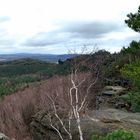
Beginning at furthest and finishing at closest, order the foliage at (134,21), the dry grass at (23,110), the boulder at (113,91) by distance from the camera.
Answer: the boulder at (113,91)
the dry grass at (23,110)
the foliage at (134,21)

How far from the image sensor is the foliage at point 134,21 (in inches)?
819

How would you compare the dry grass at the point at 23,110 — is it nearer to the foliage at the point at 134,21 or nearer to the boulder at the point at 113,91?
the boulder at the point at 113,91

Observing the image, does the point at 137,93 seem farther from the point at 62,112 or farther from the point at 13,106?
the point at 13,106

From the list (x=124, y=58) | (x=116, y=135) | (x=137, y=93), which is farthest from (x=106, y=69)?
(x=116, y=135)

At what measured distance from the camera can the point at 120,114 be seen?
2344 cm

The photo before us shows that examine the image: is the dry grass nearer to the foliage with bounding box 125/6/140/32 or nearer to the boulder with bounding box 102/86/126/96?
the boulder with bounding box 102/86/126/96

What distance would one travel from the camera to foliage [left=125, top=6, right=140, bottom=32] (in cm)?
2081

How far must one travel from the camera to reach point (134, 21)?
2086cm

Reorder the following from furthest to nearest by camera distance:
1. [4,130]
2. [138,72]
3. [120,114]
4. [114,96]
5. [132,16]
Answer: [4,130], [114,96], [120,114], [132,16], [138,72]

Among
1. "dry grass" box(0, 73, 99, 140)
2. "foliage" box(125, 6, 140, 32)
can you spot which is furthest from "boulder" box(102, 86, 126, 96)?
"foliage" box(125, 6, 140, 32)

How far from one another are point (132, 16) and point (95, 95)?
22.6 m

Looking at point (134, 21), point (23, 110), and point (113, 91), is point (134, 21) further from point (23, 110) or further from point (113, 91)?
point (23, 110)

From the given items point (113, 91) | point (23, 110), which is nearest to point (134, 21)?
point (113, 91)

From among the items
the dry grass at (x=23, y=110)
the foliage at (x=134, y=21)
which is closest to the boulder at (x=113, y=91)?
the dry grass at (x=23, y=110)
